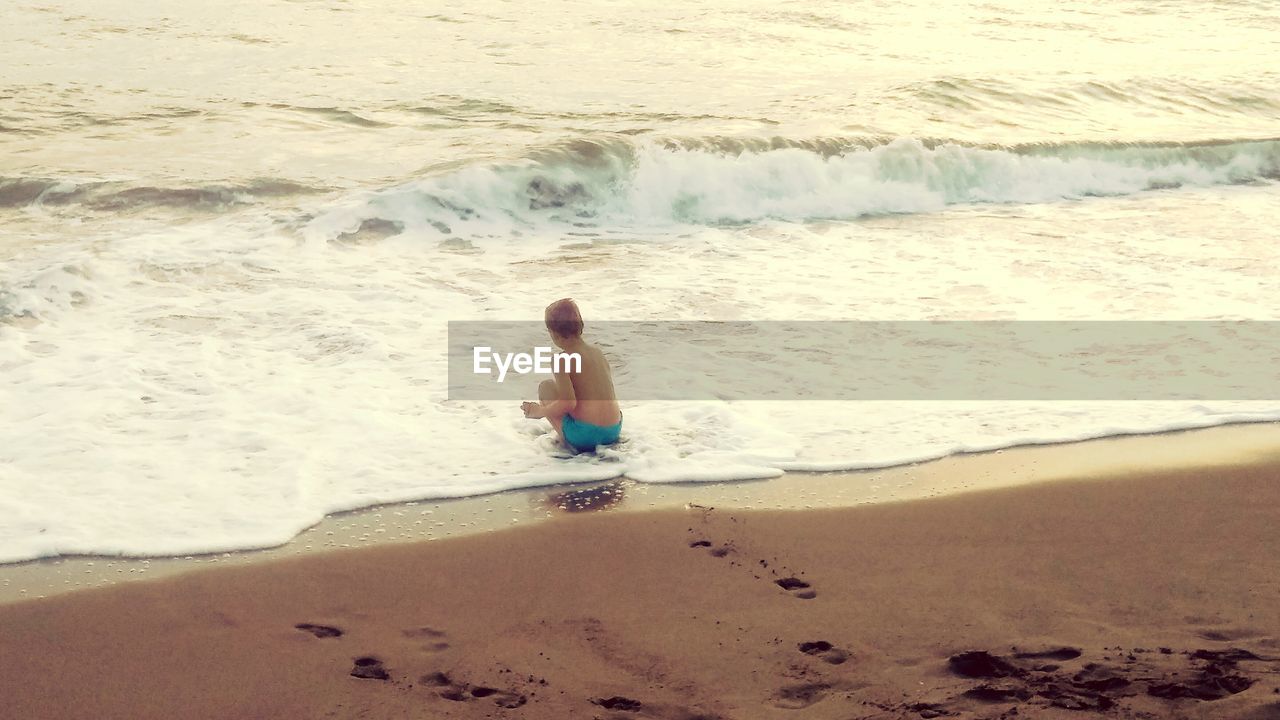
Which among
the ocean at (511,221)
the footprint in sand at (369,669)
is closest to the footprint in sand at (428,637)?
the footprint in sand at (369,669)

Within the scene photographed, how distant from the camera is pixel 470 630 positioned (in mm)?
3912

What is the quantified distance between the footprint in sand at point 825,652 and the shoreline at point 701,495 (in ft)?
4.08

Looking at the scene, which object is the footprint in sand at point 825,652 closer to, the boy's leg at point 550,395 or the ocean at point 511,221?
the ocean at point 511,221

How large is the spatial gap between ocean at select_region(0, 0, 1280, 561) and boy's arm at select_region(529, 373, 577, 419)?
0.18 meters

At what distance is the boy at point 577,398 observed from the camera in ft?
18.1

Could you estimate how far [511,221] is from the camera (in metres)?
10.4

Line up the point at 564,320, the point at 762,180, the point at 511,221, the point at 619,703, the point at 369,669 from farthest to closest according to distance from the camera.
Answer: the point at 762,180 → the point at 511,221 → the point at 564,320 → the point at 369,669 → the point at 619,703

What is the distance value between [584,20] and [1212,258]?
12662 mm

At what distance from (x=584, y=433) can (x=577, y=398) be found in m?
0.18

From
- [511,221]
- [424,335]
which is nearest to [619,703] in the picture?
[424,335]

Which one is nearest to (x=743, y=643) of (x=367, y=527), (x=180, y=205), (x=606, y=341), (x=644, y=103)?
(x=367, y=527)

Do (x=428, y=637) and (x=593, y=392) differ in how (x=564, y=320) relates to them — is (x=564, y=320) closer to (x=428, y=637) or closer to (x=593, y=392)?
(x=593, y=392)

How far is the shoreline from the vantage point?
439 centimetres

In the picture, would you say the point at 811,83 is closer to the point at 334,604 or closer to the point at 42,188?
the point at 42,188
